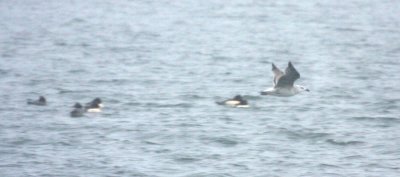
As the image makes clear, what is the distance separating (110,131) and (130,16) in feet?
131

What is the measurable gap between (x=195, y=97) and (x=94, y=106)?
4.33 m

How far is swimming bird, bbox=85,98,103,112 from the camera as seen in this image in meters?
31.0

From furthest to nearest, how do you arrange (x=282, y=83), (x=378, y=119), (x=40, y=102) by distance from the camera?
(x=40, y=102)
(x=378, y=119)
(x=282, y=83)

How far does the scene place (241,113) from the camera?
105ft

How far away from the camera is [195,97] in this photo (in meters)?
34.8

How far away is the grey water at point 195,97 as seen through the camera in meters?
25.7

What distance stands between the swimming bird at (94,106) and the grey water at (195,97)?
0.22 metres

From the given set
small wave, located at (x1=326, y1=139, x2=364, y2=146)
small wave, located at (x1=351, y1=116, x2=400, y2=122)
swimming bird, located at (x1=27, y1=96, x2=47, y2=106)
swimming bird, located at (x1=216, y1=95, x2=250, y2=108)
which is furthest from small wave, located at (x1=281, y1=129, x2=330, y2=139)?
swimming bird, located at (x1=27, y1=96, x2=47, y2=106)

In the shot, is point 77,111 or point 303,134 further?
point 77,111

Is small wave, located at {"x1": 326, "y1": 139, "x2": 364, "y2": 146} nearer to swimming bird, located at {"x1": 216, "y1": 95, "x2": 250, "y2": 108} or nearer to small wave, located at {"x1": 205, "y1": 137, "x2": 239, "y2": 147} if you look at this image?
small wave, located at {"x1": 205, "y1": 137, "x2": 239, "y2": 147}

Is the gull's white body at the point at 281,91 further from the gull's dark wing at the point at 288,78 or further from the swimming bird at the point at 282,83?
the gull's dark wing at the point at 288,78

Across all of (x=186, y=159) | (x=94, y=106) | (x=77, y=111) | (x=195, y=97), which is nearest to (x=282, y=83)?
(x=186, y=159)

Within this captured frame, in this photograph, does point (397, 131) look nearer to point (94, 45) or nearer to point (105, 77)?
point (105, 77)

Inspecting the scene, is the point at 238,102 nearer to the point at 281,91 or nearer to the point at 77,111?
the point at 77,111
